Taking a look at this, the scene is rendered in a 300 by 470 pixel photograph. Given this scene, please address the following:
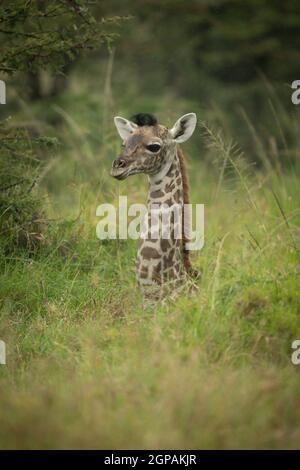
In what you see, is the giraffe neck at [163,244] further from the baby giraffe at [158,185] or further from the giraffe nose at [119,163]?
the giraffe nose at [119,163]

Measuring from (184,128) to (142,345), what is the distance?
2.25 m

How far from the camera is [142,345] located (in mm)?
5312

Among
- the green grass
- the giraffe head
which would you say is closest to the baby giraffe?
the giraffe head

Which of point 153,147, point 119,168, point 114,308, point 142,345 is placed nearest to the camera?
point 142,345

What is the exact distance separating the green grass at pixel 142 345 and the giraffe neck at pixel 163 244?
26 centimetres

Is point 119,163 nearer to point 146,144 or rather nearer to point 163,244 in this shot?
point 146,144

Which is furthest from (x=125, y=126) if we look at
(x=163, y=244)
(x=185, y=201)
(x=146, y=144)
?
(x=163, y=244)

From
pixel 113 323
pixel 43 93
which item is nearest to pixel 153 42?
pixel 43 93

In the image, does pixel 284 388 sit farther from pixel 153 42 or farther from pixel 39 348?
pixel 153 42

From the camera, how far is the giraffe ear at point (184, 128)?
6.60m

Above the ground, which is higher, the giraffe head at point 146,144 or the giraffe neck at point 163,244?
the giraffe head at point 146,144

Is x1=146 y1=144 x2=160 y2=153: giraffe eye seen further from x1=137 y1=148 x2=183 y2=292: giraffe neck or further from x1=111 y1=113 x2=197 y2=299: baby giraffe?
x1=137 y1=148 x2=183 y2=292: giraffe neck

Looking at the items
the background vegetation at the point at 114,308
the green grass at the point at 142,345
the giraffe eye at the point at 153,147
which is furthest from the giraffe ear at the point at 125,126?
the green grass at the point at 142,345

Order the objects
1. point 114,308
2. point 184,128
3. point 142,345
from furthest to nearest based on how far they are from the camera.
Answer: point 184,128 → point 114,308 → point 142,345
